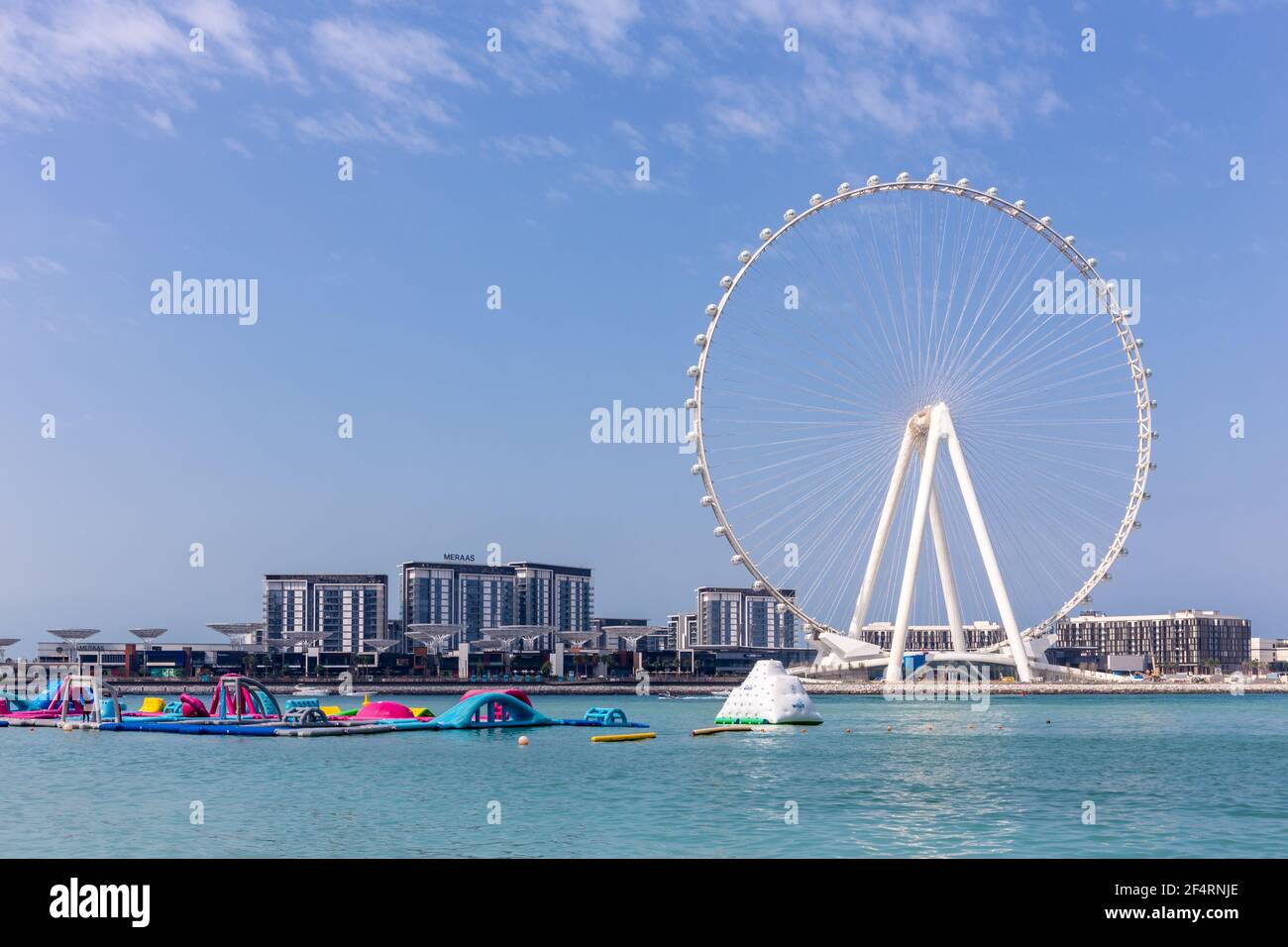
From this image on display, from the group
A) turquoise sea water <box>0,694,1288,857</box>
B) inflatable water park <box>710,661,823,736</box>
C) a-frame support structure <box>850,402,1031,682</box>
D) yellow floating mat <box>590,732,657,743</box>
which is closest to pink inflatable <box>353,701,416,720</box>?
turquoise sea water <box>0,694,1288,857</box>

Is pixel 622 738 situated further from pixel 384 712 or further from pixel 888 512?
pixel 888 512
